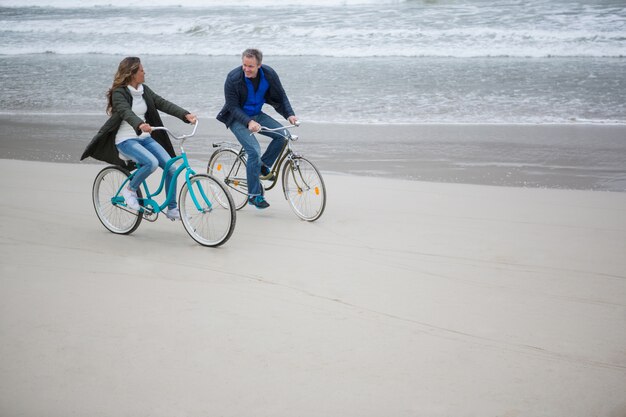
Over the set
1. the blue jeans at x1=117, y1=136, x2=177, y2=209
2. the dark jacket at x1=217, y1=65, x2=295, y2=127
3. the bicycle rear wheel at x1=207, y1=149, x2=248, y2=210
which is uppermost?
the dark jacket at x1=217, y1=65, x2=295, y2=127

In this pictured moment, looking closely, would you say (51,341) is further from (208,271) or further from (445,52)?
(445,52)

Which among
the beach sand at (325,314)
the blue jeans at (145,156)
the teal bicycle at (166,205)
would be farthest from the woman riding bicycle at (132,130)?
the beach sand at (325,314)

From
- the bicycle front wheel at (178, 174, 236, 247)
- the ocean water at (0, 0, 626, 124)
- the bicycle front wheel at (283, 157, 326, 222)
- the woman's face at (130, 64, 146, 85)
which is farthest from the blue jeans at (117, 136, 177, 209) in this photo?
the ocean water at (0, 0, 626, 124)

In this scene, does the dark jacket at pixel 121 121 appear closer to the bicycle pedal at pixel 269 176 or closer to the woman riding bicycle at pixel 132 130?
the woman riding bicycle at pixel 132 130

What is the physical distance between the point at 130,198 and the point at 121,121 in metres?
0.73

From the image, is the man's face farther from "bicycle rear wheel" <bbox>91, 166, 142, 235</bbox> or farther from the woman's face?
"bicycle rear wheel" <bbox>91, 166, 142, 235</bbox>

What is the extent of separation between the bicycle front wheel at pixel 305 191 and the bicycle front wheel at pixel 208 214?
75cm

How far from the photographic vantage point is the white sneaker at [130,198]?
21.0ft

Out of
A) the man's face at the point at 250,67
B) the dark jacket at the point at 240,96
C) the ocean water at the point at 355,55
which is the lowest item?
the ocean water at the point at 355,55

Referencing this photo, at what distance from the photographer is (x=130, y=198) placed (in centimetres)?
641

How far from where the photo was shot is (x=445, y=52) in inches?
904

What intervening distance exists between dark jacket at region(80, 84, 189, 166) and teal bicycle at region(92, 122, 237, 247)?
0.73 ft

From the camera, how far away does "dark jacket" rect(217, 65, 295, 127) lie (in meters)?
7.11

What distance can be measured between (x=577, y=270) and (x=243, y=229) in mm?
3217
